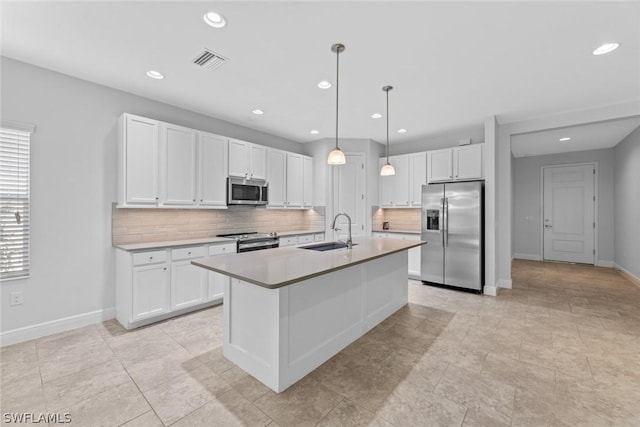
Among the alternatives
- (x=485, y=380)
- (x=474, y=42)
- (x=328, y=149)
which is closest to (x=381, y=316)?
(x=485, y=380)

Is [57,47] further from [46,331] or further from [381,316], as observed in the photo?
[381,316]

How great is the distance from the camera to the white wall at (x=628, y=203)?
492 centimetres

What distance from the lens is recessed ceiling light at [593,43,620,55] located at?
8.10ft

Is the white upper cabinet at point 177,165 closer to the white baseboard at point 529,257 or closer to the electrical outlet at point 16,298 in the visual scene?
the electrical outlet at point 16,298

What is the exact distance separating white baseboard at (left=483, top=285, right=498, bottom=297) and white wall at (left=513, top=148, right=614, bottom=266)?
4.21 meters

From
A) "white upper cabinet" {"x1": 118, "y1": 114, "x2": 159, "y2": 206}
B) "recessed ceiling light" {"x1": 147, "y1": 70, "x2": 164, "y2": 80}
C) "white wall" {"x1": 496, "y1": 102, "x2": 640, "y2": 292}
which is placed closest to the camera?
"recessed ceiling light" {"x1": 147, "y1": 70, "x2": 164, "y2": 80}

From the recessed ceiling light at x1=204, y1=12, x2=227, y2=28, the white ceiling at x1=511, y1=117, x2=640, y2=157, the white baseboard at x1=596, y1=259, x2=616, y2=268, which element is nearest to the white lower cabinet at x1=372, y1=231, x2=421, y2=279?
the white ceiling at x1=511, y1=117, x2=640, y2=157

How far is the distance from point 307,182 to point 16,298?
4.27 meters

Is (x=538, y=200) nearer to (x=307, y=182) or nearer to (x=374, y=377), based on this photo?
(x=307, y=182)

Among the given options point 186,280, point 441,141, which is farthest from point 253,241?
point 441,141

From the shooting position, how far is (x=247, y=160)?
4551mm

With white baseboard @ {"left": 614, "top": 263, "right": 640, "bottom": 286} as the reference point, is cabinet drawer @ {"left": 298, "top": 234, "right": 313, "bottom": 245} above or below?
above

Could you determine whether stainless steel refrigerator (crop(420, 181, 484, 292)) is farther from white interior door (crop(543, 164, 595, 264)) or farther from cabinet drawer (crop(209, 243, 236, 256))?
white interior door (crop(543, 164, 595, 264))

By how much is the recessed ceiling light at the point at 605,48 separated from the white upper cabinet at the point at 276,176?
4177mm
